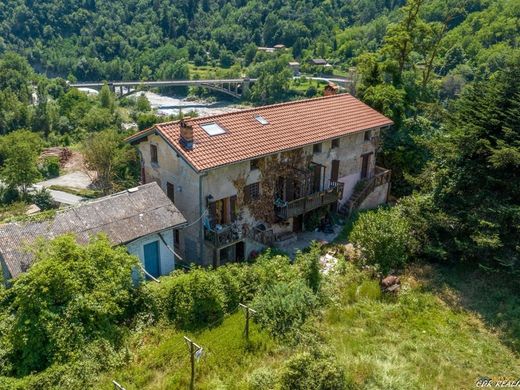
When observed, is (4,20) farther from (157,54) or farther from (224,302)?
(224,302)

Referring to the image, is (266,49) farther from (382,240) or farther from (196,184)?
(382,240)

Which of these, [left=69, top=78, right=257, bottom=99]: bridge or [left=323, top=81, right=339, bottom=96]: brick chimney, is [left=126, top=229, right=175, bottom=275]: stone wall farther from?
[left=69, top=78, right=257, bottom=99]: bridge

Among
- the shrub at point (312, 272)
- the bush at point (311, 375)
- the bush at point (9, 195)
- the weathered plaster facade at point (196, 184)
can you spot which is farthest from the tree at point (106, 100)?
the bush at point (311, 375)

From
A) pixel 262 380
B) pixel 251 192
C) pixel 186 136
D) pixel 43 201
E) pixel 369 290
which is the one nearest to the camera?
pixel 262 380

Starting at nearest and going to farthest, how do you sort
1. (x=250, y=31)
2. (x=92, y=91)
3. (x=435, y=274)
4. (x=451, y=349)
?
1. (x=451, y=349)
2. (x=435, y=274)
3. (x=92, y=91)
4. (x=250, y=31)

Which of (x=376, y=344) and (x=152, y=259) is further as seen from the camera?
(x=152, y=259)

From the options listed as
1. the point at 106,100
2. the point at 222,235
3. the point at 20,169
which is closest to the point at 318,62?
the point at 106,100

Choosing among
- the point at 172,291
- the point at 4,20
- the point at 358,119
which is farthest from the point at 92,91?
the point at 172,291
